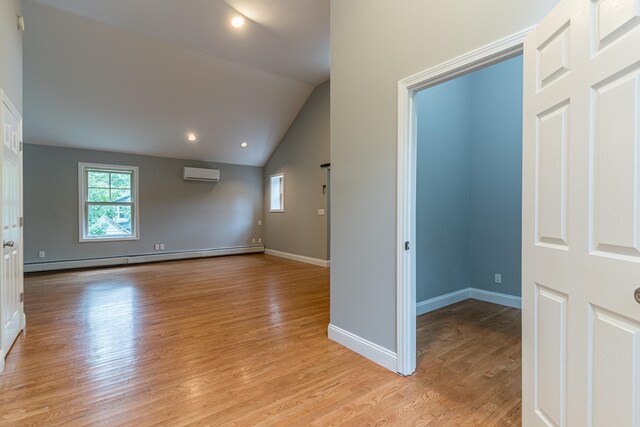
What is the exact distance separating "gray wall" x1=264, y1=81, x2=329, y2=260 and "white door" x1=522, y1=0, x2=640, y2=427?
16.4ft

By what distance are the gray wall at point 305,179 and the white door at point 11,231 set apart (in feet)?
15.0

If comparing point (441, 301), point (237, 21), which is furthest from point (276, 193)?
point (441, 301)

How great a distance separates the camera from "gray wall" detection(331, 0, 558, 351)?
192cm

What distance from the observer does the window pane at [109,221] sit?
6250 mm

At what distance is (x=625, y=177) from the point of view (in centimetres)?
97

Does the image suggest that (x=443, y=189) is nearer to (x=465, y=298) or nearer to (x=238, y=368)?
(x=465, y=298)

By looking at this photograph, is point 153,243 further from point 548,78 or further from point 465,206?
point 548,78

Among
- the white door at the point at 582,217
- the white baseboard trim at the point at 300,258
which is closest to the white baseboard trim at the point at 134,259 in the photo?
the white baseboard trim at the point at 300,258

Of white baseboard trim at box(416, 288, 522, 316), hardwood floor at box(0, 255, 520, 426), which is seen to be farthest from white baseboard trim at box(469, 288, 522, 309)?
hardwood floor at box(0, 255, 520, 426)

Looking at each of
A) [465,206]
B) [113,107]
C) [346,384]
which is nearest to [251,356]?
[346,384]

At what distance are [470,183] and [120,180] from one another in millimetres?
6782

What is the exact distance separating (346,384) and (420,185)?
84.8 inches

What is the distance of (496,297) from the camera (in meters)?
3.71

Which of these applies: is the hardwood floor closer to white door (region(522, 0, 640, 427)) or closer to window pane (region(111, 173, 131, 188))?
white door (region(522, 0, 640, 427))
